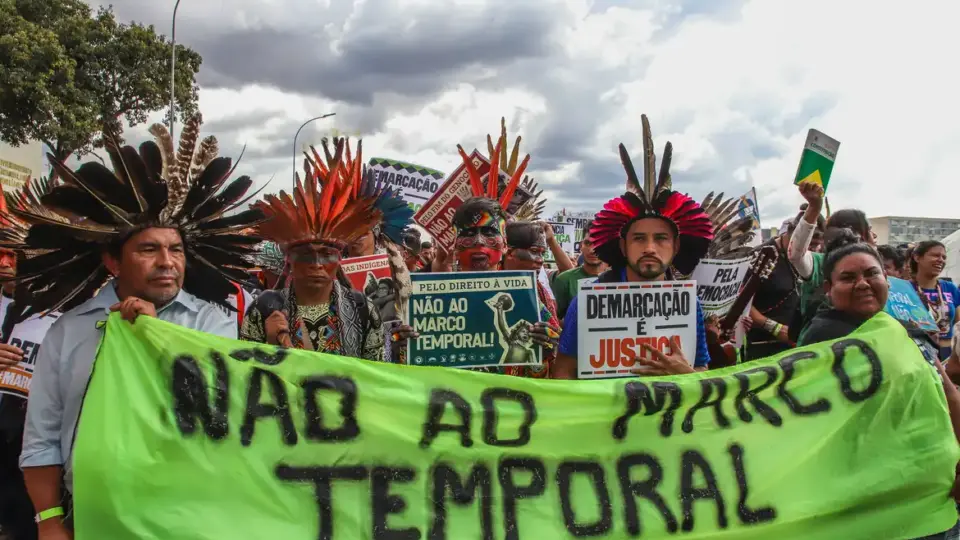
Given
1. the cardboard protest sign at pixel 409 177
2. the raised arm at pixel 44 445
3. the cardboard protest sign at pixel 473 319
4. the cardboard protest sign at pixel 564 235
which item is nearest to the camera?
the raised arm at pixel 44 445

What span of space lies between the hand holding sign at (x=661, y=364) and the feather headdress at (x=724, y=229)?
63.0 inches

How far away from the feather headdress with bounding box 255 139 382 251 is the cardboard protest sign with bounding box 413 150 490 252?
5.00ft

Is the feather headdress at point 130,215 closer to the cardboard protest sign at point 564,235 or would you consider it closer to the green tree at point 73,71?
the cardboard protest sign at point 564,235

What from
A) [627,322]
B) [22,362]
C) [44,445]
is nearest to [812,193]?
[627,322]

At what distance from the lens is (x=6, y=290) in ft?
13.5

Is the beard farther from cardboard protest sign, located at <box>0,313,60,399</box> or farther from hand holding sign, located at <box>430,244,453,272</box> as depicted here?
cardboard protest sign, located at <box>0,313,60,399</box>

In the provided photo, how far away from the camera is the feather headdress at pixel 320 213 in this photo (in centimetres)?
412

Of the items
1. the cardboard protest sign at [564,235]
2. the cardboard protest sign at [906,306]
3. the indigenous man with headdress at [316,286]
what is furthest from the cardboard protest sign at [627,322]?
the cardboard protest sign at [564,235]

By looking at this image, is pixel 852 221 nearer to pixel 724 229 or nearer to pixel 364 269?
pixel 724 229

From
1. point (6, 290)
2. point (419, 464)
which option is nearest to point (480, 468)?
point (419, 464)

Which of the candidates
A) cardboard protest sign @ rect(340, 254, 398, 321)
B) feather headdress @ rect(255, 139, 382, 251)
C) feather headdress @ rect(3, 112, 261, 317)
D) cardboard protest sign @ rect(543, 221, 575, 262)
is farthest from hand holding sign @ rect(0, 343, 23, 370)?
cardboard protest sign @ rect(543, 221, 575, 262)

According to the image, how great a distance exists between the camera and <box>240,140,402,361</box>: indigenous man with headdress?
3961 millimetres

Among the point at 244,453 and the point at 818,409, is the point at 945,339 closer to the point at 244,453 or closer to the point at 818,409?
the point at 818,409

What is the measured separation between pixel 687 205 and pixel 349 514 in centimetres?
248
